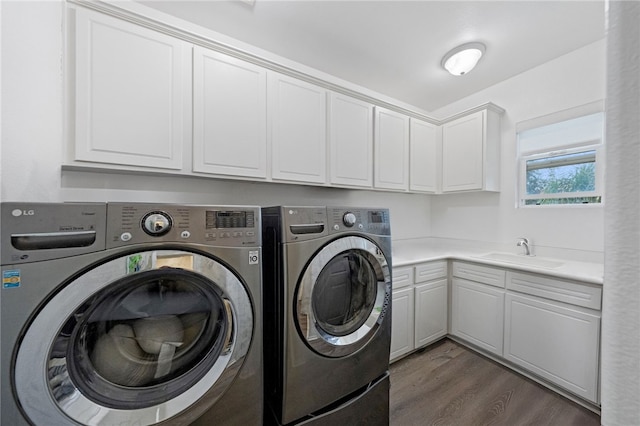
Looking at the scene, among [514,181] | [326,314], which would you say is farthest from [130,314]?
[514,181]

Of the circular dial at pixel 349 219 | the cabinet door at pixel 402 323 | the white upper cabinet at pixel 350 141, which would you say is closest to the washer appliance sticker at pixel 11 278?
the circular dial at pixel 349 219

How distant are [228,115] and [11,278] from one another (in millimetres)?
1234

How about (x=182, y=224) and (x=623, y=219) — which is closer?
(x=623, y=219)

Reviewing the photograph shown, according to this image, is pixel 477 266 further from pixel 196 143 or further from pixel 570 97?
pixel 196 143

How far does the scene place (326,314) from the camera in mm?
1259

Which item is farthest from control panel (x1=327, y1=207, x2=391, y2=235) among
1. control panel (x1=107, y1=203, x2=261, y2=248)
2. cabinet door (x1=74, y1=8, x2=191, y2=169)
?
cabinet door (x1=74, y1=8, x2=191, y2=169)

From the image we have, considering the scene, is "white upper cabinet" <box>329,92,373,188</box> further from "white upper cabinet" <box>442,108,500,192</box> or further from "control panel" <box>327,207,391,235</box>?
"white upper cabinet" <box>442,108,500,192</box>

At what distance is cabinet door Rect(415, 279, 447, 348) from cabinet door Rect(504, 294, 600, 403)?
0.49 metres

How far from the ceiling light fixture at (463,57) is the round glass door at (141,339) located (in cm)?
230

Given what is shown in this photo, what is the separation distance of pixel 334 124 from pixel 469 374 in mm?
2208

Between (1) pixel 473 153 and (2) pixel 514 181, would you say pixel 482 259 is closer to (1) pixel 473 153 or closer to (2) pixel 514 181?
(2) pixel 514 181

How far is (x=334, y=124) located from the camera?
6.55ft

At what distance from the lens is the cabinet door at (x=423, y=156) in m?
2.54

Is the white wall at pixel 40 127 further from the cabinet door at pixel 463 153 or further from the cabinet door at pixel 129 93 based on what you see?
the cabinet door at pixel 463 153
